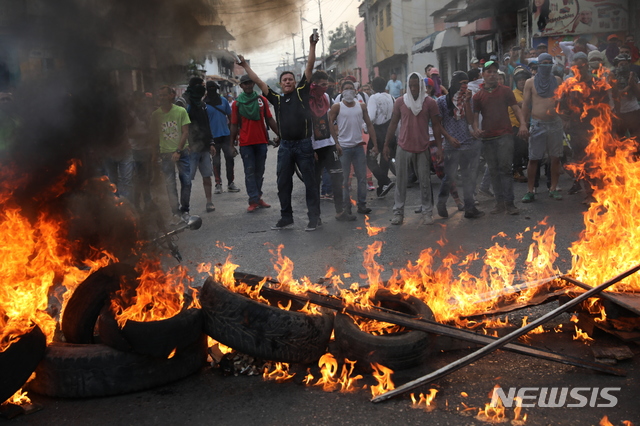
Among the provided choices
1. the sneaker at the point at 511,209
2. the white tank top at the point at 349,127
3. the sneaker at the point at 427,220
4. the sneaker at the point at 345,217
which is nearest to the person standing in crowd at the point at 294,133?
the sneaker at the point at 345,217

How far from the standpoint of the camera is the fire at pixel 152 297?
13.5 feet

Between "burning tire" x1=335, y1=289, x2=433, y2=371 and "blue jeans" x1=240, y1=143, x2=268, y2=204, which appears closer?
"burning tire" x1=335, y1=289, x2=433, y2=371

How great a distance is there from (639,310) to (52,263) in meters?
4.20

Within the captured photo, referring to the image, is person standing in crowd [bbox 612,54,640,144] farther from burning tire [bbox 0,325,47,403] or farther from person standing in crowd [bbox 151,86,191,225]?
burning tire [bbox 0,325,47,403]

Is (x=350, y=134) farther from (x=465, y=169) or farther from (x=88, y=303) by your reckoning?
(x=88, y=303)

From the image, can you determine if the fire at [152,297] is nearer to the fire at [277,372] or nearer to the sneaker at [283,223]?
the fire at [277,372]

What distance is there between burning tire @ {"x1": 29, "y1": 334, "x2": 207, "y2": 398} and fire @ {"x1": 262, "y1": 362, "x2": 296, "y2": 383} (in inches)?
27.9

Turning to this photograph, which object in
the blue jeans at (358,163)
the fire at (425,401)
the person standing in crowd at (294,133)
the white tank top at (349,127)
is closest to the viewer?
the fire at (425,401)

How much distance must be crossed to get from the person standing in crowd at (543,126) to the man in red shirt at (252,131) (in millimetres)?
4402

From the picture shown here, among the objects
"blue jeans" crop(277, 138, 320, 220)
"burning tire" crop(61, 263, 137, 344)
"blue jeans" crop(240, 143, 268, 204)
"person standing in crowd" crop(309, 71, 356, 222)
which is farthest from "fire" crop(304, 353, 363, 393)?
"blue jeans" crop(240, 143, 268, 204)

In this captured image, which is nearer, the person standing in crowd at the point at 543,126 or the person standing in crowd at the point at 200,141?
the person standing in crowd at the point at 543,126

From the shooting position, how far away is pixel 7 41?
14.8 ft

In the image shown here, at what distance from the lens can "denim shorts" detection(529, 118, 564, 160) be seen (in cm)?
962

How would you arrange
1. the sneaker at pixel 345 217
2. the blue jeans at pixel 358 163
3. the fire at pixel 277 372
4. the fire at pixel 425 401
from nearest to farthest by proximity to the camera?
the fire at pixel 425 401 < the fire at pixel 277 372 < the sneaker at pixel 345 217 < the blue jeans at pixel 358 163
